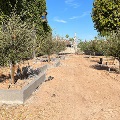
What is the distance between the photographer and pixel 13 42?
635 inches

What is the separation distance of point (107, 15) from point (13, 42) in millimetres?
38692

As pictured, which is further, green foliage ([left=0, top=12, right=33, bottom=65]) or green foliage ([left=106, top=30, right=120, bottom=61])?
green foliage ([left=106, top=30, right=120, bottom=61])

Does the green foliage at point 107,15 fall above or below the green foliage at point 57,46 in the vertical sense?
above

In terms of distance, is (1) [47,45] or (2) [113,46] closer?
(2) [113,46]

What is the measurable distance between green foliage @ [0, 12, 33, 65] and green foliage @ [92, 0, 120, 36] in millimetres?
34413

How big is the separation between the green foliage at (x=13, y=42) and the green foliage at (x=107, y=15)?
113 ft

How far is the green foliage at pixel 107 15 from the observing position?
49.8 meters

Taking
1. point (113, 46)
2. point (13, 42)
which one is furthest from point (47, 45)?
point (13, 42)

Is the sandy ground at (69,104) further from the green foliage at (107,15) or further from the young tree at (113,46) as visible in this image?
the green foliage at (107,15)

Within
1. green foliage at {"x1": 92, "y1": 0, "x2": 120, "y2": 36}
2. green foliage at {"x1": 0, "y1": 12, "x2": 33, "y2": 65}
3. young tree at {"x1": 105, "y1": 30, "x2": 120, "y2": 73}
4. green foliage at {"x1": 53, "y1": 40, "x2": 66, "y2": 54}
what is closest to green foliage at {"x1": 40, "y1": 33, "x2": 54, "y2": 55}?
green foliage at {"x1": 53, "y1": 40, "x2": 66, "y2": 54}

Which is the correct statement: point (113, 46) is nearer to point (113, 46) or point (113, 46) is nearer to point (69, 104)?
point (113, 46)

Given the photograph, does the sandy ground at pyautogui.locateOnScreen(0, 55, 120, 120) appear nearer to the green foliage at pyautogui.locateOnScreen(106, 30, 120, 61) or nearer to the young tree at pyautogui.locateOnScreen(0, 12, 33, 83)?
the young tree at pyautogui.locateOnScreen(0, 12, 33, 83)

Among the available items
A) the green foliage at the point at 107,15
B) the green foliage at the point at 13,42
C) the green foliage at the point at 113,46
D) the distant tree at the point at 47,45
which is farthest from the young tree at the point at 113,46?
the green foliage at the point at 107,15

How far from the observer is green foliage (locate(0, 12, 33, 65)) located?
52.6 feet
